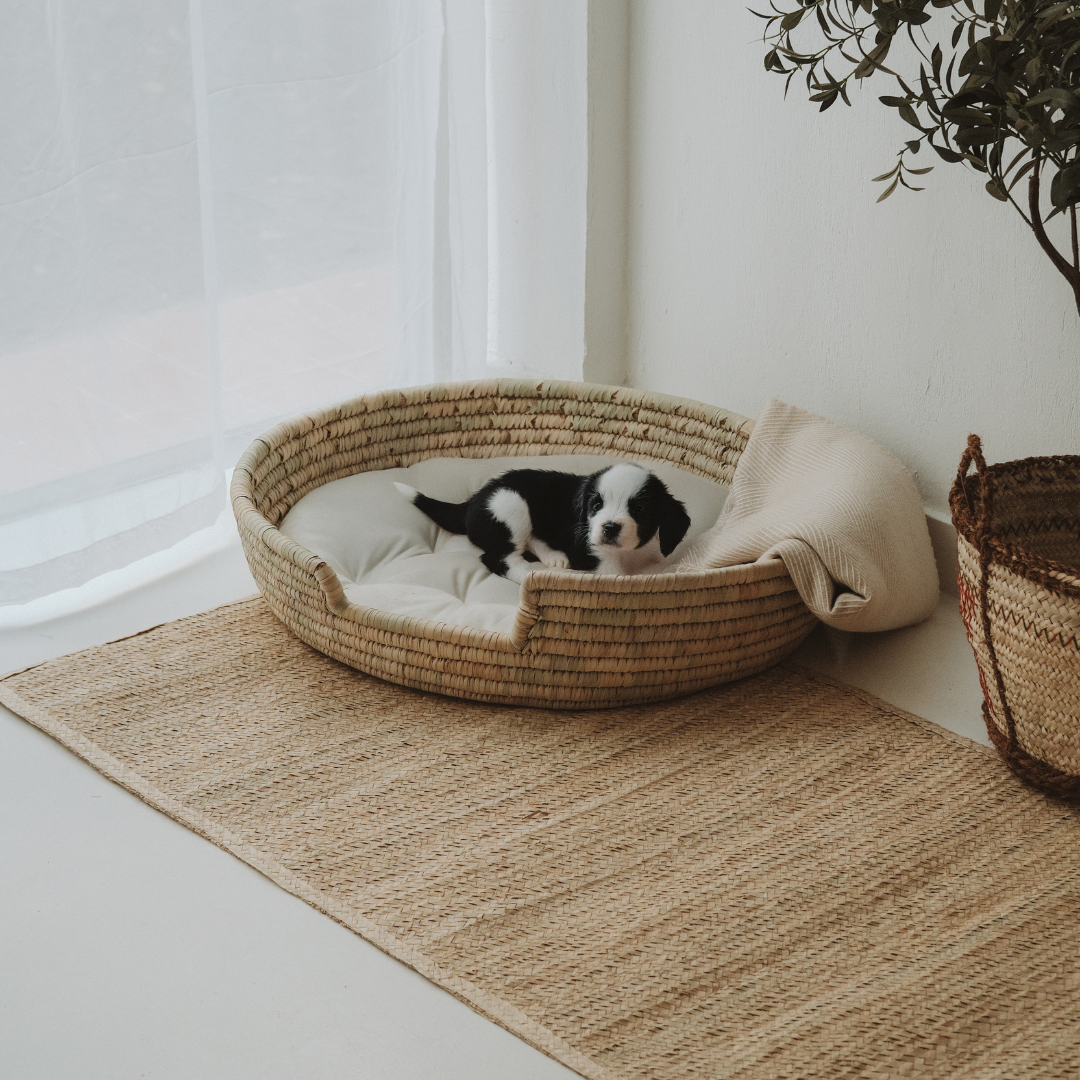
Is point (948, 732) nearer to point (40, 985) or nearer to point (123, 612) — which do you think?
point (40, 985)

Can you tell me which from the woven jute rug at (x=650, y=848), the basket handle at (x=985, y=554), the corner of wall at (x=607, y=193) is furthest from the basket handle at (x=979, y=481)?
the corner of wall at (x=607, y=193)

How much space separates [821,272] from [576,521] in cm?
65

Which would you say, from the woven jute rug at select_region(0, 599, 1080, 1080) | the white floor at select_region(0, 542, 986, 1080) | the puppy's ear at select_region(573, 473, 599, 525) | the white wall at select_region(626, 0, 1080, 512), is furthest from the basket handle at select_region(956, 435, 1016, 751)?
the white floor at select_region(0, 542, 986, 1080)

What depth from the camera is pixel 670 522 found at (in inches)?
76.3

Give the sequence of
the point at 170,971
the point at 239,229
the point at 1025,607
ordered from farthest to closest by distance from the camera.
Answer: the point at 239,229
the point at 1025,607
the point at 170,971

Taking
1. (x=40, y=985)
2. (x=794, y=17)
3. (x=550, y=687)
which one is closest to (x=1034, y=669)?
(x=550, y=687)

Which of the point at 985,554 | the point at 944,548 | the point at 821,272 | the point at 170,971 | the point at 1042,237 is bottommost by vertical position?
the point at 170,971

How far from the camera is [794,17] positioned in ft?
4.92

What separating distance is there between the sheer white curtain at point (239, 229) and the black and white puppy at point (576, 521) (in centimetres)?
56

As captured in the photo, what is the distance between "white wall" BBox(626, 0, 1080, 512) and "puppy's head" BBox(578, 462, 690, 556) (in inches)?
19.7

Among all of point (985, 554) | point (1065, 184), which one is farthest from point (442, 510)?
point (1065, 184)

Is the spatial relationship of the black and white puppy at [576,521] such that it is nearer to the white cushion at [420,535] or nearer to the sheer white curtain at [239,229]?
the white cushion at [420,535]

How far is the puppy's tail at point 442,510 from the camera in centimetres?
215

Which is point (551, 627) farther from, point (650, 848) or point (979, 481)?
point (979, 481)
